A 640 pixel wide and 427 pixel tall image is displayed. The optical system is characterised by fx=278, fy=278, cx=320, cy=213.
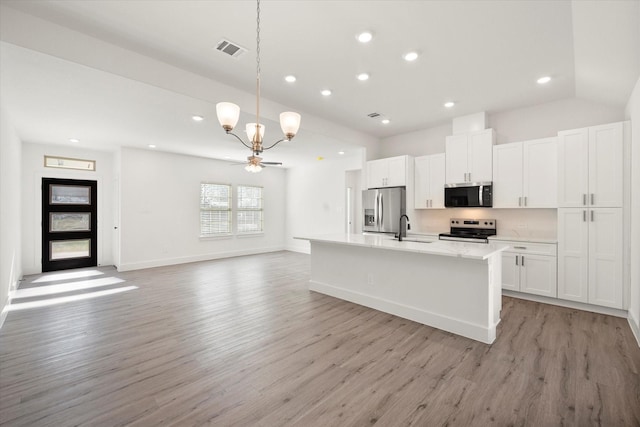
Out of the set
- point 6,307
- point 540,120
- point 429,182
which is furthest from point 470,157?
point 6,307

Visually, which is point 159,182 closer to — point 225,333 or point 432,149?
point 225,333

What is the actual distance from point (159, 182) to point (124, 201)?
2.88ft

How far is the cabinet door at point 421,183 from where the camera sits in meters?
5.48

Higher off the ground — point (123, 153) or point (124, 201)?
point (123, 153)

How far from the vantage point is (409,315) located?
134 inches

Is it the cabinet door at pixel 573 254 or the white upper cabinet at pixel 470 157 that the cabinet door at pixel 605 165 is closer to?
the cabinet door at pixel 573 254

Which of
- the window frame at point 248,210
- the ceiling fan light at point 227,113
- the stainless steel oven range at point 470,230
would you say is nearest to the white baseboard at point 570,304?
the stainless steel oven range at point 470,230

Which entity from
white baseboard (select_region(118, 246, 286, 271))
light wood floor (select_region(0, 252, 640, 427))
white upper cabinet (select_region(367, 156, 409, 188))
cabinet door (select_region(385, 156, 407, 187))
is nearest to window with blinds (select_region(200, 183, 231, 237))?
white baseboard (select_region(118, 246, 286, 271))

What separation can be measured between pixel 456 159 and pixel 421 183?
78 cm

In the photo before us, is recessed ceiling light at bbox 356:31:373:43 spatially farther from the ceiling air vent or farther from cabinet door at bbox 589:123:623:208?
cabinet door at bbox 589:123:623:208

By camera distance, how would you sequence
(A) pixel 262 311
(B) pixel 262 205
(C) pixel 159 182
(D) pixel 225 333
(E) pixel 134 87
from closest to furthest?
(D) pixel 225 333 < (E) pixel 134 87 < (A) pixel 262 311 < (C) pixel 159 182 < (B) pixel 262 205

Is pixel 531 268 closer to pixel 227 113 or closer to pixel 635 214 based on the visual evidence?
pixel 635 214

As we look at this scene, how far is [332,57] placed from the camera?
3137mm

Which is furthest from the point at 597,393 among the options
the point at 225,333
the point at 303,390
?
the point at 225,333
